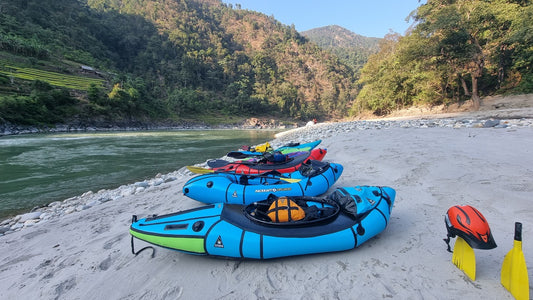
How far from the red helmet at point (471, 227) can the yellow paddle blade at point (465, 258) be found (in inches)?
4.8

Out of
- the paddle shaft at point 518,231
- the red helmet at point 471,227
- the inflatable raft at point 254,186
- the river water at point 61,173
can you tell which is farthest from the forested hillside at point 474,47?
the river water at point 61,173

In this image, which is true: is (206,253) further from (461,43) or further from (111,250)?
(461,43)

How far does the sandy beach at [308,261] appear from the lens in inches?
75.0

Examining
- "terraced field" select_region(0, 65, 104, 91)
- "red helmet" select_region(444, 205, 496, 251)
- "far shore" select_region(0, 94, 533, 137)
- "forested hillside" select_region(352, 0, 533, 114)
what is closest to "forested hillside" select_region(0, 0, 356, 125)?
"terraced field" select_region(0, 65, 104, 91)

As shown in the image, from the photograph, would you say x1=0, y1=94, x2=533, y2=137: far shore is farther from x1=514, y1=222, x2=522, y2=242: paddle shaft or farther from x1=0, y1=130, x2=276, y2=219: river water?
x1=0, y1=130, x2=276, y2=219: river water

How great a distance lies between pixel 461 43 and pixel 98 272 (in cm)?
1970

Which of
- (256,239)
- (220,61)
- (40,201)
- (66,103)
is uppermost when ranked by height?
(220,61)

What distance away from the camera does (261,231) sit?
7.68 feet

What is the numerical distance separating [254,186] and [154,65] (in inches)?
3076

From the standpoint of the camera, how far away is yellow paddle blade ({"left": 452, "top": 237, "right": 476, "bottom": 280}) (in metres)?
1.81

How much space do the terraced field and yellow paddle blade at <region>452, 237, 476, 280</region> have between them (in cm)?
4187

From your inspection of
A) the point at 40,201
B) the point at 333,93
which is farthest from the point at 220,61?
the point at 40,201

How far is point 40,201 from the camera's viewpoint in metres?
5.13

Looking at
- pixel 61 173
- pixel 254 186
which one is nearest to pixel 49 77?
pixel 61 173
